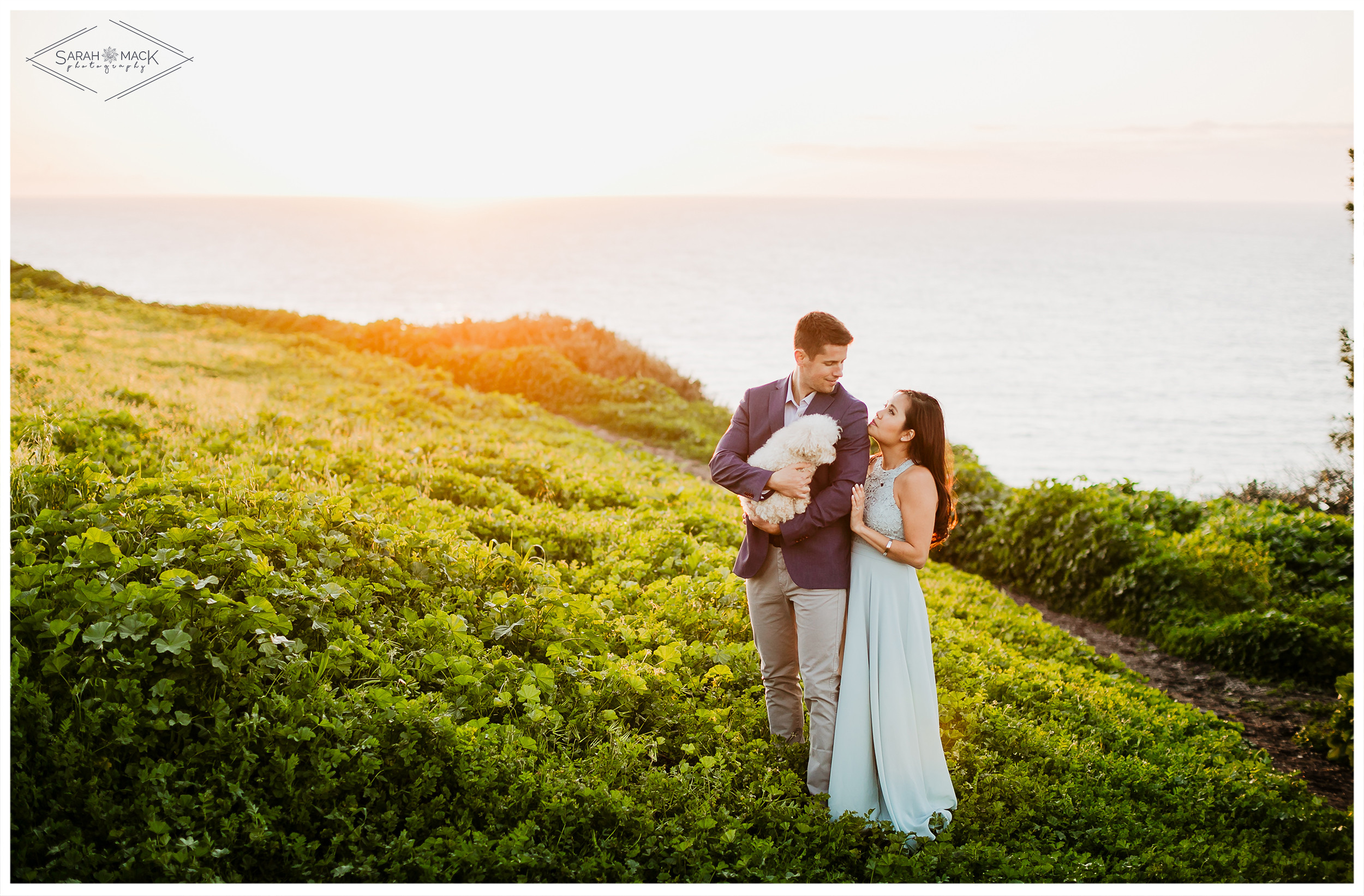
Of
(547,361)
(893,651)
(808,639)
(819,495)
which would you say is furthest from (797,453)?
(547,361)

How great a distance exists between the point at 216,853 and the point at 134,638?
1.33 meters

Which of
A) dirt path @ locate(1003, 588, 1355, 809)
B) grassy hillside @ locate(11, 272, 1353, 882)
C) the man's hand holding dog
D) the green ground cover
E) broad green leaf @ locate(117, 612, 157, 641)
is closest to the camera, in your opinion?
grassy hillside @ locate(11, 272, 1353, 882)

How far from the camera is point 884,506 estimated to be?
530 centimetres

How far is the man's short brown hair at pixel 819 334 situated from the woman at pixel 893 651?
59cm

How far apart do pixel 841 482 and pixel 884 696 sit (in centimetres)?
139

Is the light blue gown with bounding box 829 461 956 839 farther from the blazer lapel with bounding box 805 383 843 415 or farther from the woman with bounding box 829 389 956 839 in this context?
the blazer lapel with bounding box 805 383 843 415

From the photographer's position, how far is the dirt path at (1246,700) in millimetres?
7609

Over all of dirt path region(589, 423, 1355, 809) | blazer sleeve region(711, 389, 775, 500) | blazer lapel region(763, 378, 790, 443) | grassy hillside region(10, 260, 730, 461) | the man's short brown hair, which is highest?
grassy hillside region(10, 260, 730, 461)

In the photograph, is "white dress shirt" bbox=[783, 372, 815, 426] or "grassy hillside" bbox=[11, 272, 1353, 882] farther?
"white dress shirt" bbox=[783, 372, 815, 426]

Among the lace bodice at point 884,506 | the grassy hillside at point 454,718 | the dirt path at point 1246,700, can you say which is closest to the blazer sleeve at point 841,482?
the lace bodice at point 884,506

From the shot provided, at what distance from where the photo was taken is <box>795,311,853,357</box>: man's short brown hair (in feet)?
16.3

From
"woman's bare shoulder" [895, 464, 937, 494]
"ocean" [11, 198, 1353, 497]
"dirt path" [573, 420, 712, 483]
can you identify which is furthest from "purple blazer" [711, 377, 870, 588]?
"dirt path" [573, 420, 712, 483]

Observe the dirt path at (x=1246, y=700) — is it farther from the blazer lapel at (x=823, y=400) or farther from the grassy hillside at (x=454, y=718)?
the blazer lapel at (x=823, y=400)

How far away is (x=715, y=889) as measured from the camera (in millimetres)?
4438
